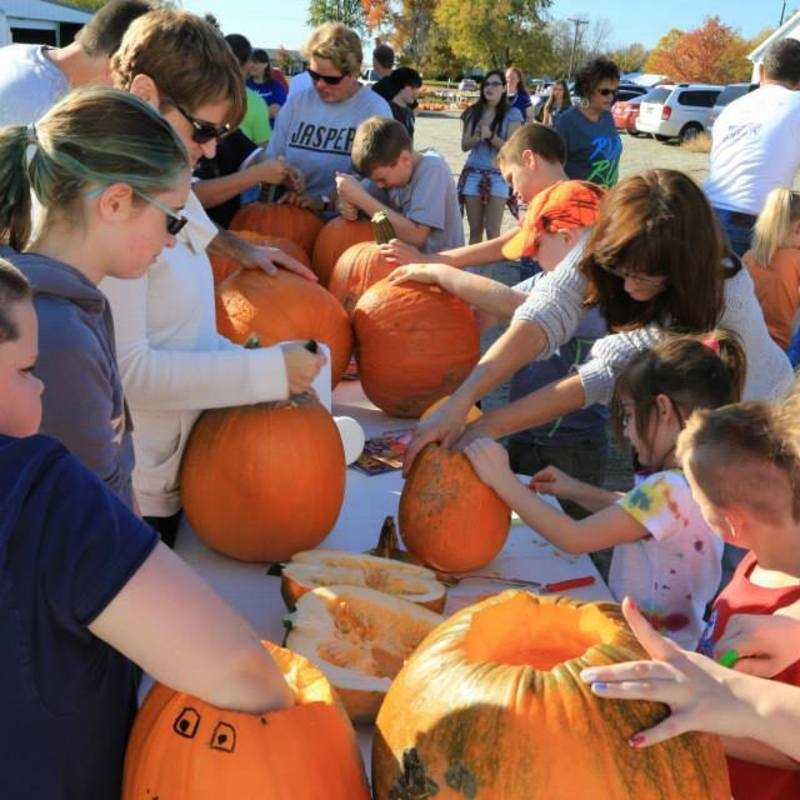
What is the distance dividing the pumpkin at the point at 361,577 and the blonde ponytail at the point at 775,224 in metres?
3.23

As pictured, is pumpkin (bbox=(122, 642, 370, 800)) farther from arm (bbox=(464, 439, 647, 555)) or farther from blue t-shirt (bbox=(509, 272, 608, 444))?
blue t-shirt (bbox=(509, 272, 608, 444))

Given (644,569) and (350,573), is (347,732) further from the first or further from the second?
(644,569)

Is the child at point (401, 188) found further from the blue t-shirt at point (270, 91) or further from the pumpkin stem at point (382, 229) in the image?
the blue t-shirt at point (270, 91)

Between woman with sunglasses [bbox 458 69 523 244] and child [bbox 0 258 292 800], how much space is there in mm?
8031

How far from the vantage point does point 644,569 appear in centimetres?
220

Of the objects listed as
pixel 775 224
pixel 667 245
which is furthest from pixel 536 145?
pixel 667 245

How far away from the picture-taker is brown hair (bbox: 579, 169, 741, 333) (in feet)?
8.02

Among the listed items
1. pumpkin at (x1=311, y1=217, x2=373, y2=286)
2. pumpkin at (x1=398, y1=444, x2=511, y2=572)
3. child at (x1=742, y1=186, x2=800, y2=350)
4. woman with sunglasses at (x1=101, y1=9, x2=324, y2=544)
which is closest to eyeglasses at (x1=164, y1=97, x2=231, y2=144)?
woman with sunglasses at (x1=101, y1=9, x2=324, y2=544)

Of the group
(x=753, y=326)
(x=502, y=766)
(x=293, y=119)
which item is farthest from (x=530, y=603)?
(x=293, y=119)

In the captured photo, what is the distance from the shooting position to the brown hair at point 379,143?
13.3ft

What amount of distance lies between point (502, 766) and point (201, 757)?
382mm

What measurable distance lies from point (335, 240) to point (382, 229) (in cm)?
54

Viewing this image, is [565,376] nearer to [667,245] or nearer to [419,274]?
[419,274]

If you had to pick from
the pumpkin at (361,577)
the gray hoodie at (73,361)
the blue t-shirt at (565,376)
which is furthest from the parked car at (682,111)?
the gray hoodie at (73,361)
